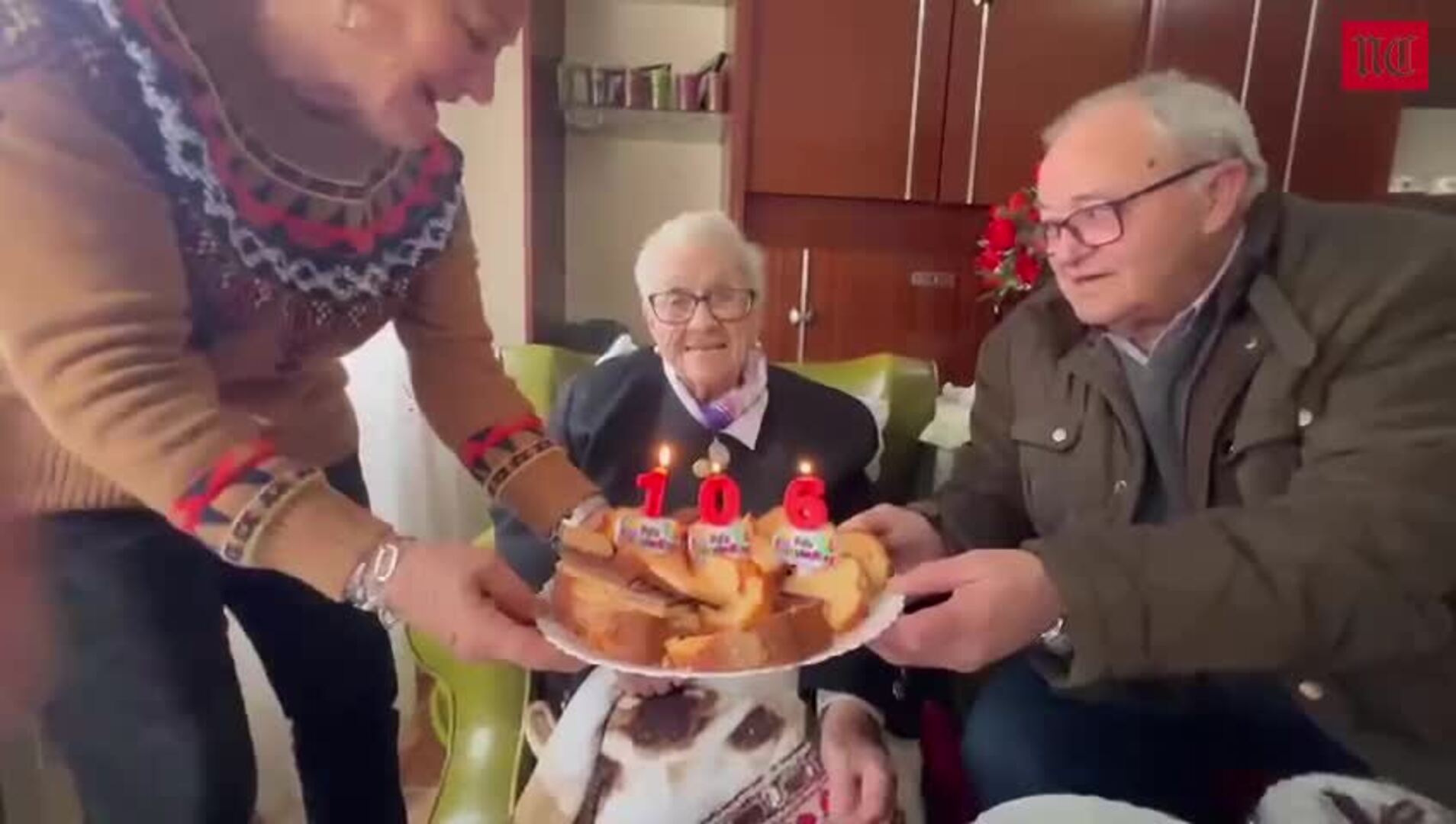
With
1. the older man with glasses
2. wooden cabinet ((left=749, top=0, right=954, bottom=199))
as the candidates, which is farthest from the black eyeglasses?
wooden cabinet ((left=749, top=0, right=954, bottom=199))

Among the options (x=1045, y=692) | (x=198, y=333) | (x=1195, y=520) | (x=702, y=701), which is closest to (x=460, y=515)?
(x=198, y=333)

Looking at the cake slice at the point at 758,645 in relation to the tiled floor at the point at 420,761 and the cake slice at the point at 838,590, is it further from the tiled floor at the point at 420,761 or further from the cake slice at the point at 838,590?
the tiled floor at the point at 420,761

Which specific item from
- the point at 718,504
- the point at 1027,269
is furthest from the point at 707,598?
the point at 1027,269

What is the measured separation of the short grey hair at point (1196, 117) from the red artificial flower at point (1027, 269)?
2.03 ft

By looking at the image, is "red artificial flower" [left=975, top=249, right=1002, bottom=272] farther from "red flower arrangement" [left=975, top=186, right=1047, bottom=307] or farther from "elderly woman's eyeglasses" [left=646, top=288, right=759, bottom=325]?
"elderly woman's eyeglasses" [left=646, top=288, right=759, bottom=325]

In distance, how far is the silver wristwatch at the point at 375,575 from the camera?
0.48 m

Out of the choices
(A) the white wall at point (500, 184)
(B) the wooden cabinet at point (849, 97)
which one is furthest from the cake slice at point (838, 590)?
(B) the wooden cabinet at point (849, 97)

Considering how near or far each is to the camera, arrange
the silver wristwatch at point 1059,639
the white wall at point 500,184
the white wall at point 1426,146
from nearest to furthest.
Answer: the white wall at point 500,184
the silver wristwatch at point 1059,639
the white wall at point 1426,146

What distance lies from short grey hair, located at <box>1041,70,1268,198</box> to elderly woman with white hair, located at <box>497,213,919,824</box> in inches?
14.4

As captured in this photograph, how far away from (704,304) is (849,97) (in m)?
0.90

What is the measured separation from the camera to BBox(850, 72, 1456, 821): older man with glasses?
755 millimetres

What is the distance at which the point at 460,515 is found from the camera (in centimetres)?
58

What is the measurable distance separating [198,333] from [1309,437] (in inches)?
29.6

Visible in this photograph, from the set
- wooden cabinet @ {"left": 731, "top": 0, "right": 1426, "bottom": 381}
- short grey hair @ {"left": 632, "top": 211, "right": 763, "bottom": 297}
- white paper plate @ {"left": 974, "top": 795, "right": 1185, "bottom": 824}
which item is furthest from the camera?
wooden cabinet @ {"left": 731, "top": 0, "right": 1426, "bottom": 381}
